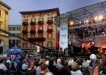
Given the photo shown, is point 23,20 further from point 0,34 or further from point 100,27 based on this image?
point 100,27

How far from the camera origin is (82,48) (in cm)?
3662

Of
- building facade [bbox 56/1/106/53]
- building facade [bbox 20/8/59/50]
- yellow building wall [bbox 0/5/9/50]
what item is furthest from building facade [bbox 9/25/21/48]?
building facade [bbox 56/1/106/53]

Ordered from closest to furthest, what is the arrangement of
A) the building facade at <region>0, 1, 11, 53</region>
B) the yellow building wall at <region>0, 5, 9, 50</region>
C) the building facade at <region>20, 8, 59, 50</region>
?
the building facade at <region>0, 1, 11, 53</region>, the yellow building wall at <region>0, 5, 9, 50</region>, the building facade at <region>20, 8, 59, 50</region>

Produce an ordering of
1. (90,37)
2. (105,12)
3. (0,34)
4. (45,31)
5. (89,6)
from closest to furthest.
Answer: (105,12) → (89,6) → (90,37) → (0,34) → (45,31)

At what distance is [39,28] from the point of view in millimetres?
103625

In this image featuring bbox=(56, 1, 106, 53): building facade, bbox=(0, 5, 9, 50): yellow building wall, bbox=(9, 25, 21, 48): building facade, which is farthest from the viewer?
bbox=(9, 25, 21, 48): building facade

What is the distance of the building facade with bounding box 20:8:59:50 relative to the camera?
10025 cm

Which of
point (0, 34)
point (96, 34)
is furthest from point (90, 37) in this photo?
point (0, 34)

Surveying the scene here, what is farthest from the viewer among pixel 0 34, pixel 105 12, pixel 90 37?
pixel 0 34

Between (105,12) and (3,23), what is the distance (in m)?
52.4

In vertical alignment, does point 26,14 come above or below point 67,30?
above

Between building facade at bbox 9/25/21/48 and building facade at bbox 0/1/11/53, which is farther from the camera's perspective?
building facade at bbox 9/25/21/48

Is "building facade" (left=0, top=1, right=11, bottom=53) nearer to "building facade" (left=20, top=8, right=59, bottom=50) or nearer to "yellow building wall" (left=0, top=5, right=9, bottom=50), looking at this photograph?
"yellow building wall" (left=0, top=5, right=9, bottom=50)

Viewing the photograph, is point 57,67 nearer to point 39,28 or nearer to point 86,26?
point 86,26
